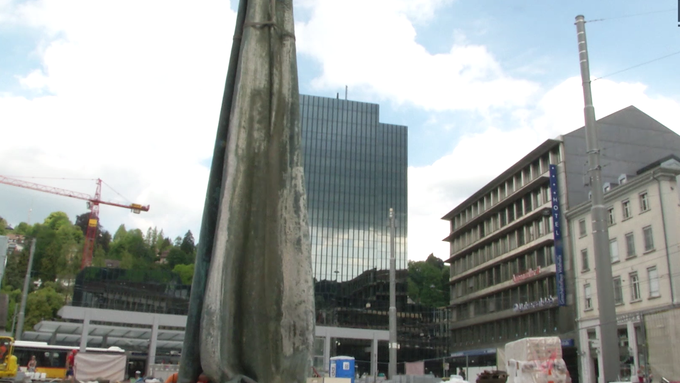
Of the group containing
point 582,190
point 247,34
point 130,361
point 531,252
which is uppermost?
point 582,190

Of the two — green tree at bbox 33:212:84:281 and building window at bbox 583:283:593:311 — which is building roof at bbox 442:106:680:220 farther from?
green tree at bbox 33:212:84:281

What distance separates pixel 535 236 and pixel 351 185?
5848 centimetres

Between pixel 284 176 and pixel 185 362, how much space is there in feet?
5.25

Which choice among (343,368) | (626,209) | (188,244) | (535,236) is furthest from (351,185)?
(343,368)

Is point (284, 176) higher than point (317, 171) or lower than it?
lower

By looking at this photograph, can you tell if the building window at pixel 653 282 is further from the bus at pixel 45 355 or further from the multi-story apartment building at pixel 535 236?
the bus at pixel 45 355

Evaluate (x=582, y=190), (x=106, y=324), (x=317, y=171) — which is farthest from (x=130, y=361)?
(x=317, y=171)

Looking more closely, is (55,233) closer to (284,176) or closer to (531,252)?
(531,252)

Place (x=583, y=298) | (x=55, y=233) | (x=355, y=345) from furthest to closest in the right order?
(x=55, y=233)
(x=355, y=345)
(x=583, y=298)

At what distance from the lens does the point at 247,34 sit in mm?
5078

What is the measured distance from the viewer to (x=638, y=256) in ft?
115

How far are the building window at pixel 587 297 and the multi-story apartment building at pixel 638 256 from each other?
0.07m


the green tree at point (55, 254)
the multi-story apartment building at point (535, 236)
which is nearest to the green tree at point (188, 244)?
the green tree at point (55, 254)

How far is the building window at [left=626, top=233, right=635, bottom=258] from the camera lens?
3591 centimetres
